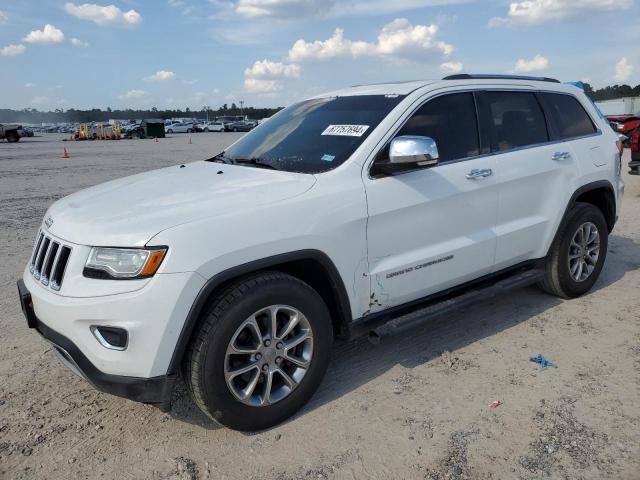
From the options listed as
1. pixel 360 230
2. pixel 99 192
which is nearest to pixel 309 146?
pixel 360 230

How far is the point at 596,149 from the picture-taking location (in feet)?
15.4

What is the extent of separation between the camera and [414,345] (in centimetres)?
395

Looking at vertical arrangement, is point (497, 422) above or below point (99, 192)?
below

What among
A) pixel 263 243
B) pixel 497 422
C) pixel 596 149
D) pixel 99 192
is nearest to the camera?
pixel 263 243

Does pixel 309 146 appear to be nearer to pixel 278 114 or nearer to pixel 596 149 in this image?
pixel 278 114

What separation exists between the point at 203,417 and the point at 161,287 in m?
1.06

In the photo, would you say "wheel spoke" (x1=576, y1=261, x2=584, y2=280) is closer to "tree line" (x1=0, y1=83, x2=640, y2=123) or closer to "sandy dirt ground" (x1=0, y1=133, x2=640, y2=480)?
"sandy dirt ground" (x1=0, y1=133, x2=640, y2=480)

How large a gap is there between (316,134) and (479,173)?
3.88 ft

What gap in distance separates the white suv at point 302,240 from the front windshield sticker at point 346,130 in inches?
0.5

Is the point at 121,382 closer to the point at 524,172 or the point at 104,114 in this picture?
the point at 524,172

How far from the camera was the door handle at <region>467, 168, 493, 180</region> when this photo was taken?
12.0 feet

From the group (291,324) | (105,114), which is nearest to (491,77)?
(291,324)

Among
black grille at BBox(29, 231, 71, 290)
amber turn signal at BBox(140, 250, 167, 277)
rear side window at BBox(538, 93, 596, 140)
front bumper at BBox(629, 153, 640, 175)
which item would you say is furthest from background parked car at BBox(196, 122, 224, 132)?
amber turn signal at BBox(140, 250, 167, 277)

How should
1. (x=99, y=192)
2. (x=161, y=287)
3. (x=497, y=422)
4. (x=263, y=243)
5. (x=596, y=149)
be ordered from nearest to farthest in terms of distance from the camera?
(x=161, y=287) < (x=263, y=243) < (x=497, y=422) < (x=99, y=192) < (x=596, y=149)
